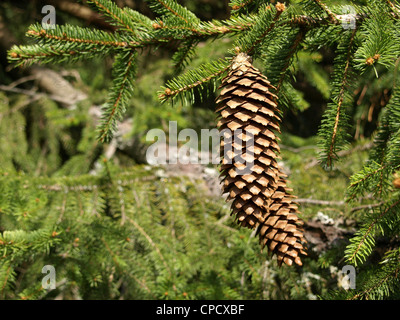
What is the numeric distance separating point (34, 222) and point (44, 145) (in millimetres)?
1285

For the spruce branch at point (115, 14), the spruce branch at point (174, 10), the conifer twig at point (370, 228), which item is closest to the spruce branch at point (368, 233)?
the conifer twig at point (370, 228)

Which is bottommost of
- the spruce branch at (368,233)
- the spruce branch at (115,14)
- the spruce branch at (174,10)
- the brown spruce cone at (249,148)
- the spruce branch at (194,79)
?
the spruce branch at (368,233)

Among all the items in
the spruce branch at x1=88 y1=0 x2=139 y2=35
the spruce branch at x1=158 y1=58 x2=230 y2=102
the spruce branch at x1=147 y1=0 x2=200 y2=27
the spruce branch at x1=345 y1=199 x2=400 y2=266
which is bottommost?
the spruce branch at x1=345 y1=199 x2=400 y2=266

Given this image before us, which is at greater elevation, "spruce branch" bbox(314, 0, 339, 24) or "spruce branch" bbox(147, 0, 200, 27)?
"spruce branch" bbox(147, 0, 200, 27)

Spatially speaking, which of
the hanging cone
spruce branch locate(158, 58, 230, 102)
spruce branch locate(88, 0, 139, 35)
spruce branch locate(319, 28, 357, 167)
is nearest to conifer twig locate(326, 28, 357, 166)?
spruce branch locate(319, 28, 357, 167)

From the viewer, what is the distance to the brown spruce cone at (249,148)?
0.74m

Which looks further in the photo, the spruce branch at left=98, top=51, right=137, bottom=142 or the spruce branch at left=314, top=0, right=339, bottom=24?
the spruce branch at left=98, top=51, right=137, bottom=142

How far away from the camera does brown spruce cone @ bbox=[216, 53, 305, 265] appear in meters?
0.74

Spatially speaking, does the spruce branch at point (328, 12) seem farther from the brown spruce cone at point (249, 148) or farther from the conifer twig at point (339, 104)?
the brown spruce cone at point (249, 148)

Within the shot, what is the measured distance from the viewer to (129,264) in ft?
→ 3.92

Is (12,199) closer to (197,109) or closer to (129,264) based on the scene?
(129,264)

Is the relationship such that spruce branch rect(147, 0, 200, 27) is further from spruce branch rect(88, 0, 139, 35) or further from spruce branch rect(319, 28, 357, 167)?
spruce branch rect(319, 28, 357, 167)

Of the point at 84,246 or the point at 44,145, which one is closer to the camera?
the point at 84,246
